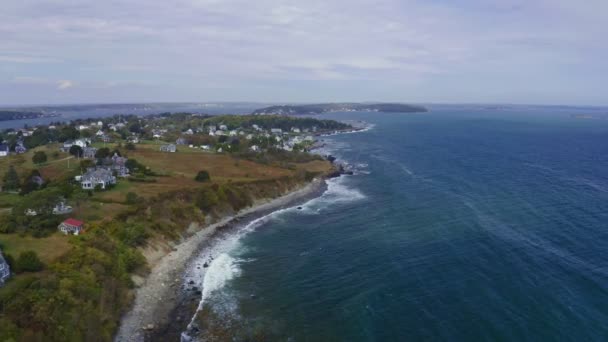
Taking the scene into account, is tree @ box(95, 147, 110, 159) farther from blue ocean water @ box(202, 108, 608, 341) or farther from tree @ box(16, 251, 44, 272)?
tree @ box(16, 251, 44, 272)

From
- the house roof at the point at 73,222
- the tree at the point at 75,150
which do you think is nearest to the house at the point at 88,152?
the tree at the point at 75,150

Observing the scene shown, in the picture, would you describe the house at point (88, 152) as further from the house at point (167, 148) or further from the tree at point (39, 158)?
the house at point (167, 148)

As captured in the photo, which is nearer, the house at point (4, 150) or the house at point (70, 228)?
the house at point (70, 228)

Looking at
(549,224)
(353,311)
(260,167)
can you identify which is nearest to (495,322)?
(353,311)

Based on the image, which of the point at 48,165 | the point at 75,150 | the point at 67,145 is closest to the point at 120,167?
the point at 48,165

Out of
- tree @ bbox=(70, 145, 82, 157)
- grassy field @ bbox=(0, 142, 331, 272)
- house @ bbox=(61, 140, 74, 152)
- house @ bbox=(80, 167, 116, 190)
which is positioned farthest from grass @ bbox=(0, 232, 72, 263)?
house @ bbox=(61, 140, 74, 152)

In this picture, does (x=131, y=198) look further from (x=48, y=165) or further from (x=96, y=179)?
(x=48, y=165)
